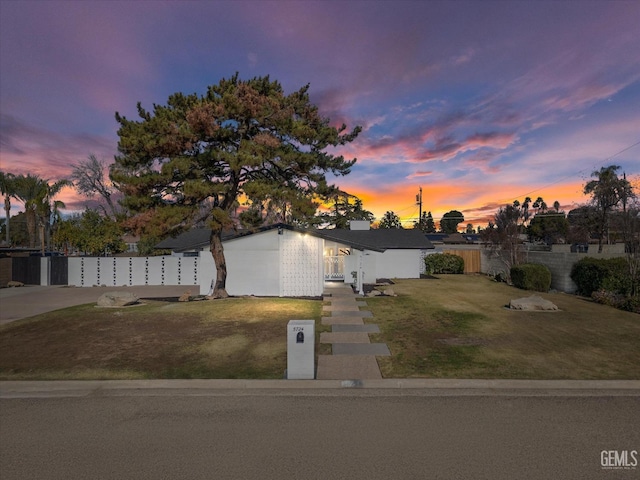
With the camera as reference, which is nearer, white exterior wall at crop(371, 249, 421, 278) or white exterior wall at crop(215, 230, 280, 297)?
white exterior wall at crop(215, 230, 280, 297)

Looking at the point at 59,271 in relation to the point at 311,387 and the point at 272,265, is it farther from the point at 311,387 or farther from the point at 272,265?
the point at 311,387

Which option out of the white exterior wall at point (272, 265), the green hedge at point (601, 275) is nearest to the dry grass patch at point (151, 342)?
the white exterior wall at point (272, 265)

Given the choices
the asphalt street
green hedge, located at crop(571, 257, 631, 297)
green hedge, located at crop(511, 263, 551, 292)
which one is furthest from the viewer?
green hedge, located at crop(511, 263, 551, 292)

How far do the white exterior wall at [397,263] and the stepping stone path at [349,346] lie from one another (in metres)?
13.5

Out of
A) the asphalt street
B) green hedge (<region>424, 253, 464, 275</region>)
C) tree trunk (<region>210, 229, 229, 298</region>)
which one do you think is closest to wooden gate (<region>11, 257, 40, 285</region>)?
tree trunk (<region>210, 229, 229, 298</region>)

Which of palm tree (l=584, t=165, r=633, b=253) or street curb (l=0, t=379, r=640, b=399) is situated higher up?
palm tree (l=584, t=165, r=633, b=253)

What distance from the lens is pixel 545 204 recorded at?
360 ft

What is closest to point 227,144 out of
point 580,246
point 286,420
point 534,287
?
point 286,420

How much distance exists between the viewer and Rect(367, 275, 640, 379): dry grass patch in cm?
754

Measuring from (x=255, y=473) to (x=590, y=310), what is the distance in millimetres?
15367

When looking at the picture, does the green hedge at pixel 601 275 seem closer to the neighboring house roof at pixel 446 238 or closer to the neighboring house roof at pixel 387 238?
the neighboring house roof at pixel 387 238

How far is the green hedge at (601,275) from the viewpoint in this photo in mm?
16328

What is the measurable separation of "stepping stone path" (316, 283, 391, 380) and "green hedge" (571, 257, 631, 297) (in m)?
11.5

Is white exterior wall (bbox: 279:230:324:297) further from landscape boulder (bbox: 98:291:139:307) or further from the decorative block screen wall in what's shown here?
the decorative block screen wall
